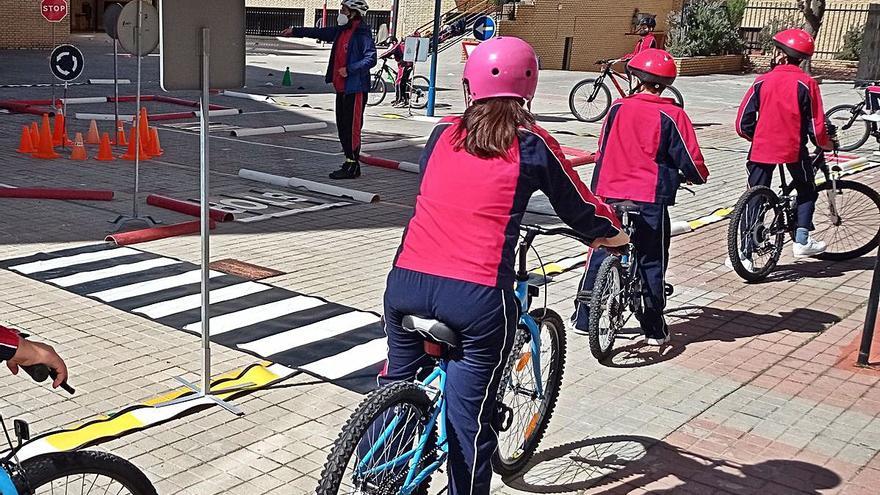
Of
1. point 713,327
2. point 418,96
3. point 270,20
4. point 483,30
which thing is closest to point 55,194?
point 713,327

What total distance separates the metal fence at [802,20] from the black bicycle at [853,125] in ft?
67.7

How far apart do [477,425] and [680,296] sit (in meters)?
4.97

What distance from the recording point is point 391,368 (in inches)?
153

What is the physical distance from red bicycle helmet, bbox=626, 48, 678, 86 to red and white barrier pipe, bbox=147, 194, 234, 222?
16.6ft

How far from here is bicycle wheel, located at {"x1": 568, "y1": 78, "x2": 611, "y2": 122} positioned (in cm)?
2044

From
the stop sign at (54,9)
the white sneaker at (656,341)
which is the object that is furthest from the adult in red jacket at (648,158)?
the stop sign at (54,9)

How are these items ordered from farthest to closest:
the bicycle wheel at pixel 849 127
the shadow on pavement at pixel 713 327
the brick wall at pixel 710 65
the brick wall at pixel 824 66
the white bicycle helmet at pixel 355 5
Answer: the brick wall at pixel 824 66 → the brick wall at pixel 710 65 → the bicycle wheel at pixel 849 127 → the white bicycle helmet at pixel 355 5 → the shadow on pavement at pixel 713 327

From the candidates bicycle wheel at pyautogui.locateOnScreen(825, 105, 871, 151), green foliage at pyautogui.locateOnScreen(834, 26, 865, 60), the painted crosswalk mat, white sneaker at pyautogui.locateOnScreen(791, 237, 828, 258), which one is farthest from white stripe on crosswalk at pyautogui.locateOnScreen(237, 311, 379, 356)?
green foliage at pyautogui.locateOnScreen(834, 26, 865, 60)

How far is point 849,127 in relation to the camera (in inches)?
715

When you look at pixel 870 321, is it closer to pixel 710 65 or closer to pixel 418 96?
pixel 418 96

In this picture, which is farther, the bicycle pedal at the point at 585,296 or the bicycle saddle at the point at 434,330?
the bicycle pedal at the point at 585,296

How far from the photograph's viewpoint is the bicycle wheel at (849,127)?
1748 cm

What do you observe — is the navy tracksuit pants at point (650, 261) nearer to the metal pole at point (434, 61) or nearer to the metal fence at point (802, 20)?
the metal pole at point (434, 61)

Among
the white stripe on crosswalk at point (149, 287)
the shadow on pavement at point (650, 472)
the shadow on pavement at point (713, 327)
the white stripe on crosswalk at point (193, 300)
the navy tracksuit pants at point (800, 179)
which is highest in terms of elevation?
the navy tracksuit pants at point (800, 179)
